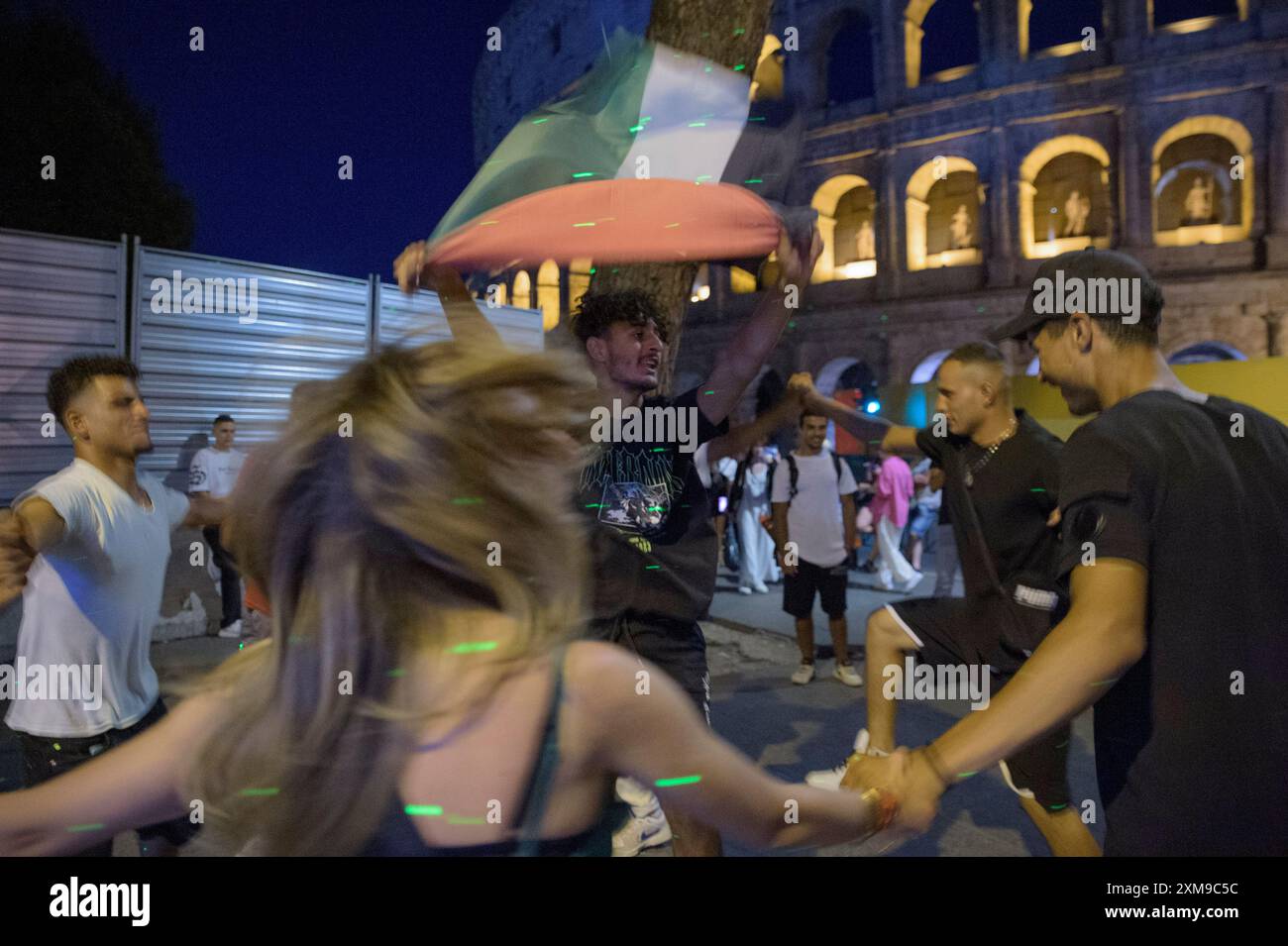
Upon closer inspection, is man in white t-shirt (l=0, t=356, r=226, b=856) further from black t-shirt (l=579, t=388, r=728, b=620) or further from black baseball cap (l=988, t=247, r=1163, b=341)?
black baseball cap (l=988, t=247, r=1163, b=341)

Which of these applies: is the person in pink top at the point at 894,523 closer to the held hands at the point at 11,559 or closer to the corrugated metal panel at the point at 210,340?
the corrugated metal panel at the point at 210,340

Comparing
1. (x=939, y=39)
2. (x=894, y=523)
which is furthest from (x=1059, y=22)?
(x=894, y=523)

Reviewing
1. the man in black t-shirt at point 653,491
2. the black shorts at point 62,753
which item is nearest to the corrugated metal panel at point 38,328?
the black shorts at point 62,753

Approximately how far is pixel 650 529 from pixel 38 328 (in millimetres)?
6586

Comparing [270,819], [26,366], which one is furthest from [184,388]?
[270,819]

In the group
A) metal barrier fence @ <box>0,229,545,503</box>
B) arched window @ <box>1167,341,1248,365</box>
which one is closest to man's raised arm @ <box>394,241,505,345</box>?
metal barrier fence @ <box>0,229,545,503</box>

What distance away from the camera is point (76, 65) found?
72.8 ft

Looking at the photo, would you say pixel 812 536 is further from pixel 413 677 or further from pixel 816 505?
pixel 413 677

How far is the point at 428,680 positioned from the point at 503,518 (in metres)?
0.25

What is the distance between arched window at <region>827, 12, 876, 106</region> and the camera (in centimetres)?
2717

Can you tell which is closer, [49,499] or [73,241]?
[49,499]

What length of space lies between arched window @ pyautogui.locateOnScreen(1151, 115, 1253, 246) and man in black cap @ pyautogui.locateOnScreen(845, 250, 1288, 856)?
25191mm

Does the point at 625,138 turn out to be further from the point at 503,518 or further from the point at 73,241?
the point at 73,241

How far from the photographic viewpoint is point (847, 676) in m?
6.61
